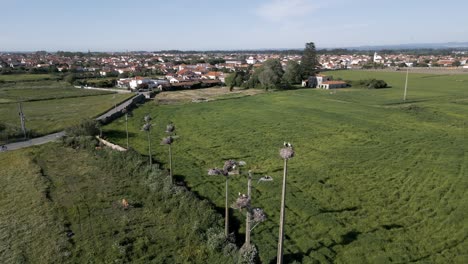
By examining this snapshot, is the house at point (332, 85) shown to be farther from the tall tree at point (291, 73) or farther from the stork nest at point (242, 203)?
the stork nest at point (242, 203)

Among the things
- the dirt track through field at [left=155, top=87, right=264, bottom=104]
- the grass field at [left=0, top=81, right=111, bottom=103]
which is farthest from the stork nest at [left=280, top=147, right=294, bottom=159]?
the grass field at [left=0, top=81, right=111, bottom=103]

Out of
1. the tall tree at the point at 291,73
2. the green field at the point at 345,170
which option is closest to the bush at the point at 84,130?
the green field at the point at 345,170

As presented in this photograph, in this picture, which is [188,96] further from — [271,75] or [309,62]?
[309,62]

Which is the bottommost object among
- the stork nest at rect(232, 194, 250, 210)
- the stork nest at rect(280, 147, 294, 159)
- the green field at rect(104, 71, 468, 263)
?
the green field at rect(104, 71, 468, 263)

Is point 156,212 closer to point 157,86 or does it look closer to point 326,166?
point 326,166

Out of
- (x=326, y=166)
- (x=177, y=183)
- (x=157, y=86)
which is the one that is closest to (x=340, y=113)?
(x=326, y=166)

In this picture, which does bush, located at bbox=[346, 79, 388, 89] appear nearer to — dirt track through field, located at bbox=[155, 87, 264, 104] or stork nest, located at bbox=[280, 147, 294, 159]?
dirt track through field, located at bbox=[155, 87, 264, 104]
